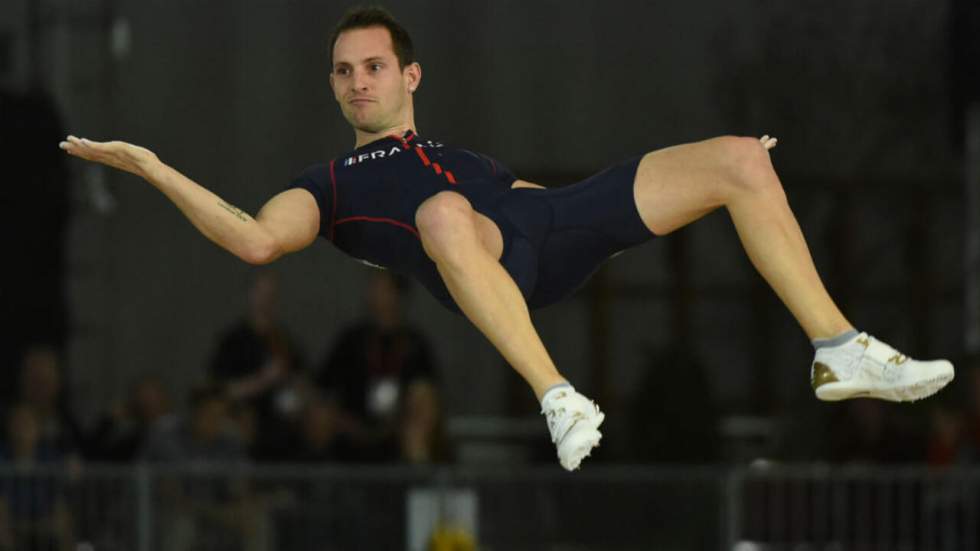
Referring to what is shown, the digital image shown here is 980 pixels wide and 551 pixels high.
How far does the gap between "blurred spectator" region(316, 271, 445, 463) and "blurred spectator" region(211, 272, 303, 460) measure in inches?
8.4

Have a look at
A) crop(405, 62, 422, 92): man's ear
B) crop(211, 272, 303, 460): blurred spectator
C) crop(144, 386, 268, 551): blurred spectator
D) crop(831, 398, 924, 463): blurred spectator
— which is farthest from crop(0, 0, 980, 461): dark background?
crop(405, 62, 422, 92): man's ear

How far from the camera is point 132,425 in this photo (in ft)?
32.7

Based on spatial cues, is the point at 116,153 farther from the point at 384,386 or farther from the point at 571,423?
the point at 384,386

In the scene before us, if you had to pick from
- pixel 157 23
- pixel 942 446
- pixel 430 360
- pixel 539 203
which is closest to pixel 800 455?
pixel 942 446

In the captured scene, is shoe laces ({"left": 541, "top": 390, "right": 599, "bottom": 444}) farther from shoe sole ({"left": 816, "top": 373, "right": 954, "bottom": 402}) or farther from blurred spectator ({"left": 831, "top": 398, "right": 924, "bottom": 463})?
blurred spectator ({"left": 831, "top": 398, "right": 924, "bottom": 463})

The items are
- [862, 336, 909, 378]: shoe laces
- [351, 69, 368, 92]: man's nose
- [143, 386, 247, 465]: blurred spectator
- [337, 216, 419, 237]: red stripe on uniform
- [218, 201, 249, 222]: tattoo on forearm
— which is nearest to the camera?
[862, 336, 909, 378]: shoe laces

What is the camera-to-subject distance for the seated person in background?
9.70 meters

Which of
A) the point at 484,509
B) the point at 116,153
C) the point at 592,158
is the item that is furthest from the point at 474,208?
the point at 592,158

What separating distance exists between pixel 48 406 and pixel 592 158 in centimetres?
397

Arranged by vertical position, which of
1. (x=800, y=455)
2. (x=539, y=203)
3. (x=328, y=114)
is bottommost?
(x=800, y=455)

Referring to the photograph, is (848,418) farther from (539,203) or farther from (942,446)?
(539,203)

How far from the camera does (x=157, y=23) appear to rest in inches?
466

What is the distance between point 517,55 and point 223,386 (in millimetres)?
3389

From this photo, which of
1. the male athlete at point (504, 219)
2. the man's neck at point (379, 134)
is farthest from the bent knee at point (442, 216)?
the man's neck at point (379, 134)
